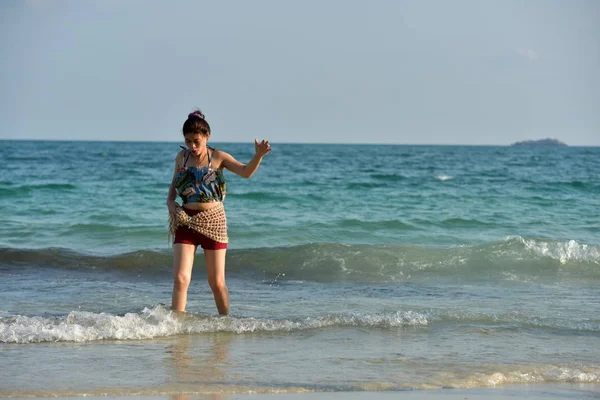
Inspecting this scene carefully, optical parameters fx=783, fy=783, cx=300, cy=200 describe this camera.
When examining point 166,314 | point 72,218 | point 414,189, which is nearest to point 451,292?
point 166,314

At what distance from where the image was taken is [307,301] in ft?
26.1

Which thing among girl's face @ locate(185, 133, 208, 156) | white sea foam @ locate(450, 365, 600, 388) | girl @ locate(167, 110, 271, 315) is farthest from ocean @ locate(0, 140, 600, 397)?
girl's face @ locate(185, 133, 208, 156)

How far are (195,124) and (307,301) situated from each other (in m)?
2.75

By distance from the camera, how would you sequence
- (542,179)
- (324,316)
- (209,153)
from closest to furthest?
1. (209,153)
2. (324,316)
3. (542,179)

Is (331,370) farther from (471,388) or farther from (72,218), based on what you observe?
(72,218)

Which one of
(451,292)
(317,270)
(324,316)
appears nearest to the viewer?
(324,316)

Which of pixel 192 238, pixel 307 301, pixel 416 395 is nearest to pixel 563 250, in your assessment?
pixel 307 301

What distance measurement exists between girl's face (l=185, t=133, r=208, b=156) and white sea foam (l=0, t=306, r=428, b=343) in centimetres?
139

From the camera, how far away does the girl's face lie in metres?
5.92

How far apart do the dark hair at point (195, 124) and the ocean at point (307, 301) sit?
61.5 inches

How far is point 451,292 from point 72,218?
9395mm

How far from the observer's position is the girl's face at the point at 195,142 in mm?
5922

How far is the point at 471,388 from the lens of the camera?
480 cm

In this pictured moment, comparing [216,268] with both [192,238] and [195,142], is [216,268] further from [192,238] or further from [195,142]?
[195,142]
